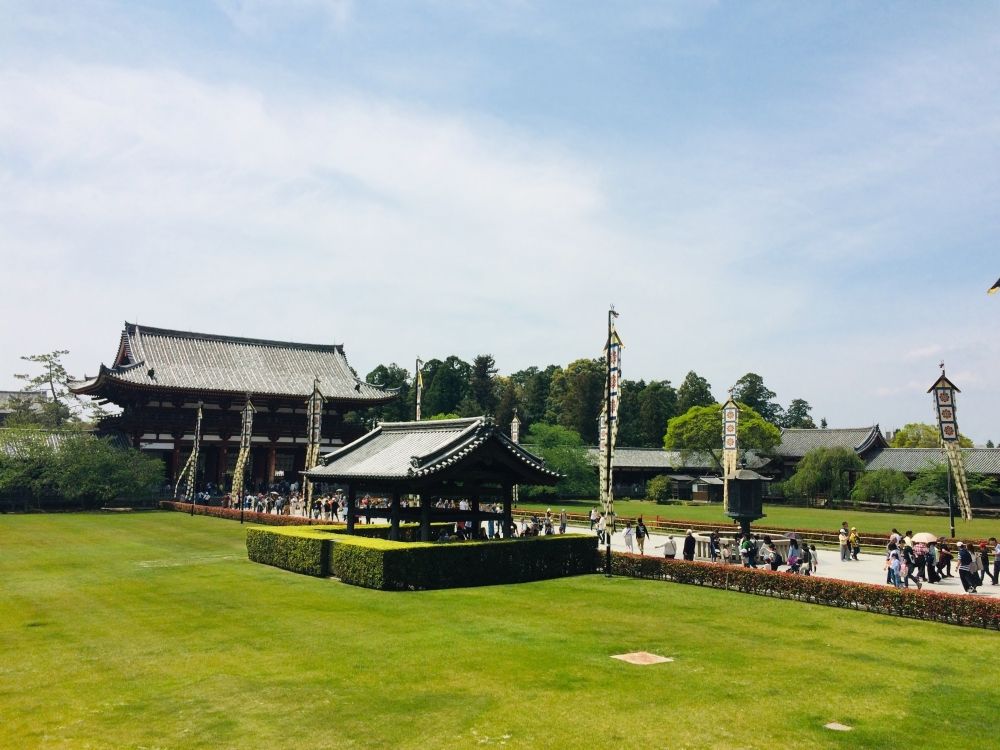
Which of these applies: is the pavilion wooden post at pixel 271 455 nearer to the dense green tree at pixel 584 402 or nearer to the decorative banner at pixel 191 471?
the decorative banner at pixel 191 471

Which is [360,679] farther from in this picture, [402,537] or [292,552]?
[402,537]

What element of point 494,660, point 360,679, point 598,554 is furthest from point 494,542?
point 360,679

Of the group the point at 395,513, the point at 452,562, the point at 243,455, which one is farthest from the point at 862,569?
the point at 243,455

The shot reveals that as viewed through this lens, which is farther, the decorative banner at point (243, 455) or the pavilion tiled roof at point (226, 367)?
the pavilion tiled roof at point (226, 367)

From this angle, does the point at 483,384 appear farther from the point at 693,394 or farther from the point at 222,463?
the point at 222,463

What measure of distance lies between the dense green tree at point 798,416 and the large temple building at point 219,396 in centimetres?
10054

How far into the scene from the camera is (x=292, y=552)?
26906mm

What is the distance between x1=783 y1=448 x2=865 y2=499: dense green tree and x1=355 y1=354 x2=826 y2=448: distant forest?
3193cm

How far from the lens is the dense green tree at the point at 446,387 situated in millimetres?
110125

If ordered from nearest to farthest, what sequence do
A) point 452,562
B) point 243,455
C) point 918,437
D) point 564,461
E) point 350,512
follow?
point 452,562
point 350,512
point 243,455
point 564,461
point 918,437

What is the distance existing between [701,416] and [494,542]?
62099 millimetres

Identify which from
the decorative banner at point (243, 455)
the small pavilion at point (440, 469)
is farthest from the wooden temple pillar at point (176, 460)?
the small pavilion at point (440, 469)

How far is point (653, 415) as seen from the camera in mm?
108938

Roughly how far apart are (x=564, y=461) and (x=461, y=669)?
189 feet
